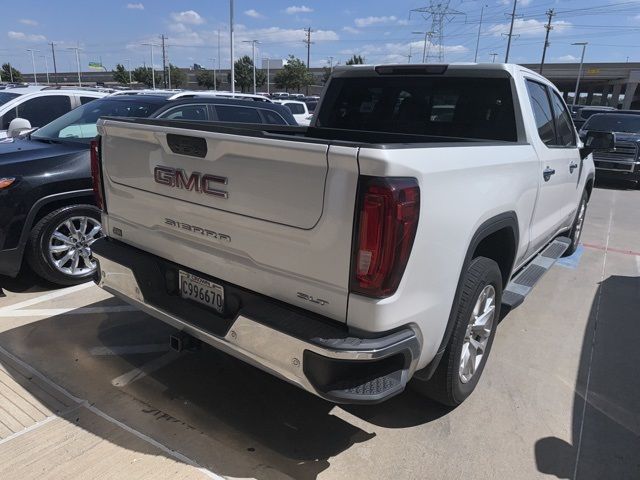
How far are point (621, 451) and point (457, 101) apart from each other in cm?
260

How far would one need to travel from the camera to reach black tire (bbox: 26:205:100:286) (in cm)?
435

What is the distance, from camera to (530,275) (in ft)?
13.4

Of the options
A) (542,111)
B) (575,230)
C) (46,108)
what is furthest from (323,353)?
(46,108)

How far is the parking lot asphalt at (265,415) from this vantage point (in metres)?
2.62

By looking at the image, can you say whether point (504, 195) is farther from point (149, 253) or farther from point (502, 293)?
point (149, 253)

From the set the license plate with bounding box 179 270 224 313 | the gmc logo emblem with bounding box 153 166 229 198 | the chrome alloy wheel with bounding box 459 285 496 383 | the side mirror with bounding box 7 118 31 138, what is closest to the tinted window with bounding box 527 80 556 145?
the chrome alloy wheel with bounding box 459 285 496 383

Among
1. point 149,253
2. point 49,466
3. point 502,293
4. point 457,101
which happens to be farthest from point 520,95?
point 49,466

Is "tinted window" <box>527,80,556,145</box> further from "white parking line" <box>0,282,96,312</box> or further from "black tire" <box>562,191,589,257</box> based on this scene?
"white parking line" <box>0,282,96,312</box>

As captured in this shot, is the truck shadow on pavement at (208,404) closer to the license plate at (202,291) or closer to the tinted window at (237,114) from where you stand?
the license plate at (202,291)

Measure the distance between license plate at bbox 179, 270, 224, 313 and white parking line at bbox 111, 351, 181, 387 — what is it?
0.89 metres

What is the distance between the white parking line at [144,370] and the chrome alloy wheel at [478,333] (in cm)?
200

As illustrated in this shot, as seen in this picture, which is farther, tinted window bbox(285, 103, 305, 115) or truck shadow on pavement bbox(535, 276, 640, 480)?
tinted window bbox(285, 103, 305, 115)

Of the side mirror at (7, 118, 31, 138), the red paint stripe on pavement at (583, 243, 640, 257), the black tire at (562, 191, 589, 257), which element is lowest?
the red paint stripe on pavement at (583, 243, 640, 257)

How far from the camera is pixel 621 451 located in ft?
9.32
